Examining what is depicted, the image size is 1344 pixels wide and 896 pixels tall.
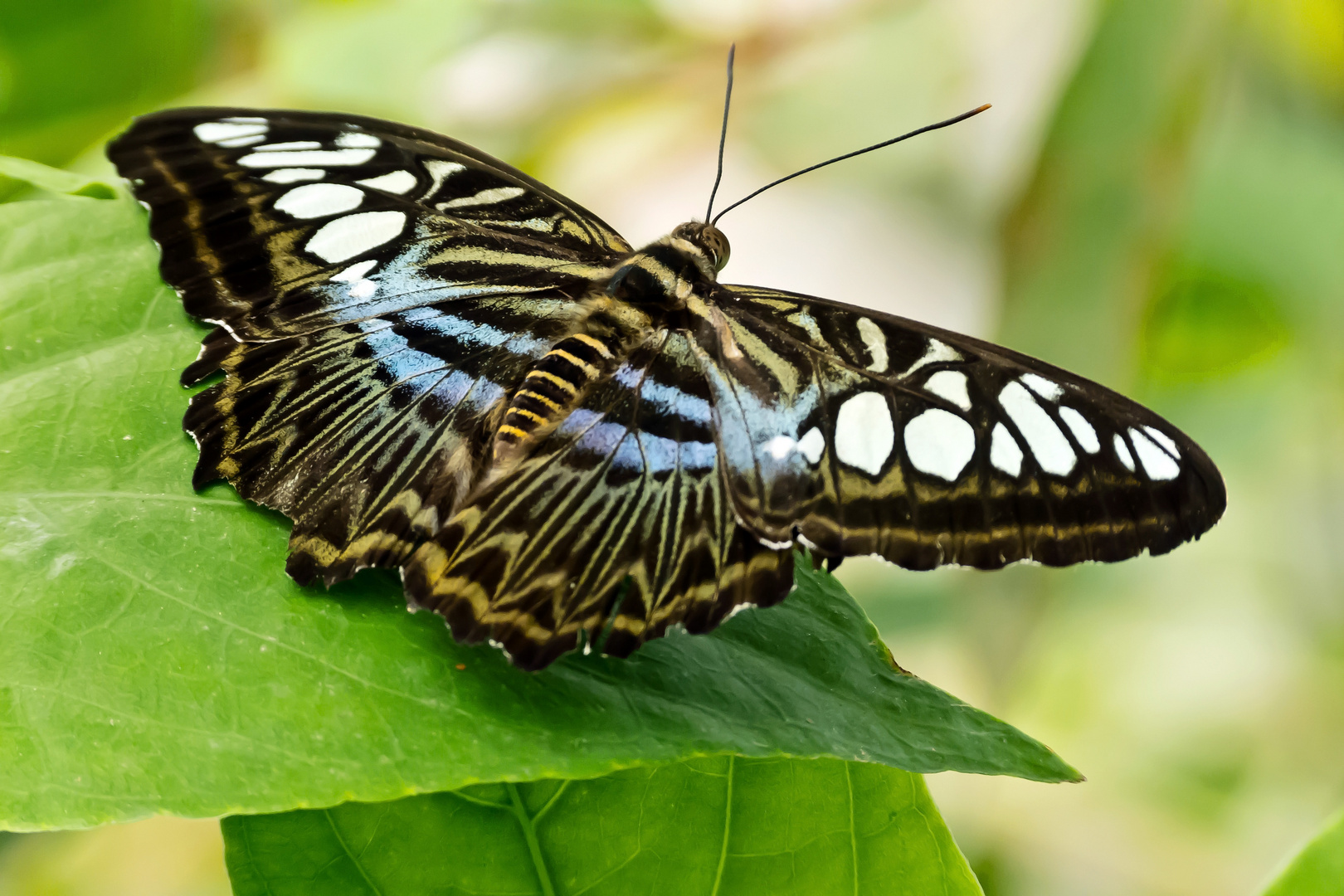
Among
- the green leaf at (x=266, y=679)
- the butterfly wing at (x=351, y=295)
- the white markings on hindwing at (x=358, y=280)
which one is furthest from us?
the white markings on hindwing at (x=358, y=280)

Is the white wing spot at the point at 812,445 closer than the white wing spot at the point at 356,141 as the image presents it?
Yes

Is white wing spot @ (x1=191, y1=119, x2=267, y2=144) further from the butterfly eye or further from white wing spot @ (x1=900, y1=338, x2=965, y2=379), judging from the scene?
white wing spot @ (x1=900, y1=338, x2=965, y2=379)

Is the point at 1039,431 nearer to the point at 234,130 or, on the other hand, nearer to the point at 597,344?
the point at 597,344

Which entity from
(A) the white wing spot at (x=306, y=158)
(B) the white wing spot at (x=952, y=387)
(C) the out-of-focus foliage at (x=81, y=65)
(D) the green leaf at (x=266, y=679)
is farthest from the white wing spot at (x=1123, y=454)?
(C) the out-of-focus foliage at (x=81, y=65)

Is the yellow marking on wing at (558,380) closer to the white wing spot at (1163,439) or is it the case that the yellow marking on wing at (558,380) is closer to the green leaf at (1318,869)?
the white wing spot at (1163,439)

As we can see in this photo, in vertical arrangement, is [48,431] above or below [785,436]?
below

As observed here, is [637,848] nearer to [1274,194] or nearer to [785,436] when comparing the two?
[785,436]

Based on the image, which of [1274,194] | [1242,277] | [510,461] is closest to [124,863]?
[510,461]
